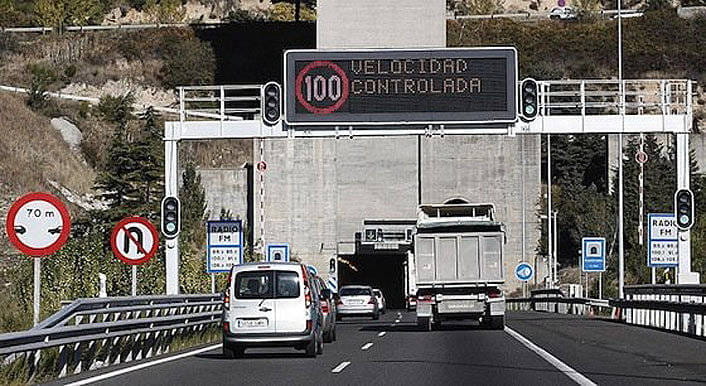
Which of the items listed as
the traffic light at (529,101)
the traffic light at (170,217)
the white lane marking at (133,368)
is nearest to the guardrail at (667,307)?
the traffic light at (529,101)

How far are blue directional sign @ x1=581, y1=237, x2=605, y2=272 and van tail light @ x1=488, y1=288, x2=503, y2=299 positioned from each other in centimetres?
1897

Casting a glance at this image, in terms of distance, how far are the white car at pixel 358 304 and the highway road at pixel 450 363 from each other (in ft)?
71.5

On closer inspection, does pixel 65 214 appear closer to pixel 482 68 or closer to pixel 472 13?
pixel 482 68

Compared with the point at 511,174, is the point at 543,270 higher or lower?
lower

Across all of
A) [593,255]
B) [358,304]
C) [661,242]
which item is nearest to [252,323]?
[661,242]

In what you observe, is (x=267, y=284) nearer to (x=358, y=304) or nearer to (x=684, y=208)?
(x=684, y=208)

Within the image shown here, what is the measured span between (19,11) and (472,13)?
49212 mm

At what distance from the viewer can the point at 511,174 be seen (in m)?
83.6

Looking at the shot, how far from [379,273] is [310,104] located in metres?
56.6

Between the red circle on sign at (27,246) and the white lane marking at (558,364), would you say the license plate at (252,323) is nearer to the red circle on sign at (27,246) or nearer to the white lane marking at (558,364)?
the white lane marking at (558,364)

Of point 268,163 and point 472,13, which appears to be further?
point 472,13

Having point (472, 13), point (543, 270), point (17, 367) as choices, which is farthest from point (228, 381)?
point (472, 13)

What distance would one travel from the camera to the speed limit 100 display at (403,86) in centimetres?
3747

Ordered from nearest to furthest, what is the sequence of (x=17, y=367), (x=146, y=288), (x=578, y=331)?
(x=17, y=367), (x=578, y=331), (x=146, y=288)
